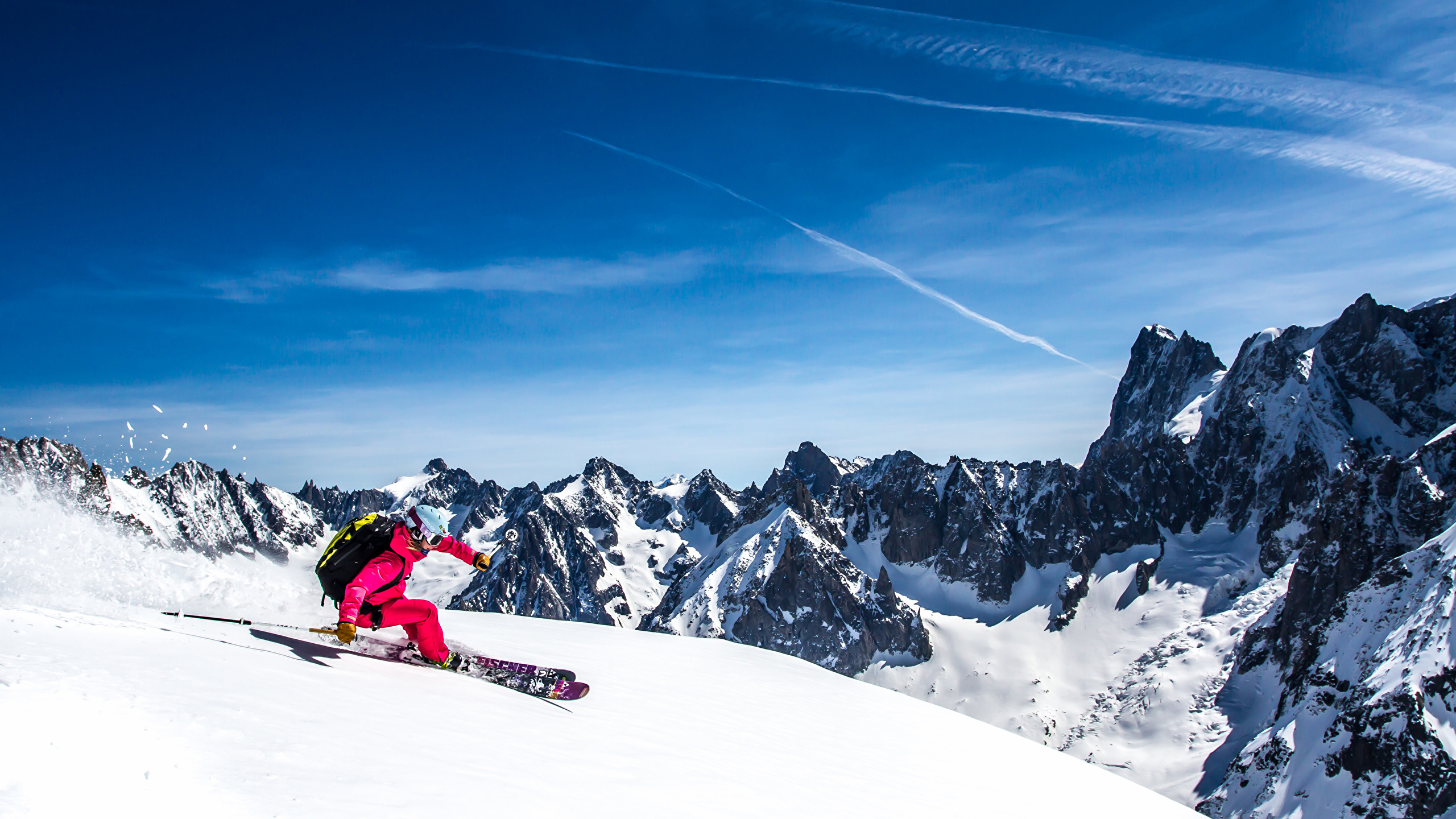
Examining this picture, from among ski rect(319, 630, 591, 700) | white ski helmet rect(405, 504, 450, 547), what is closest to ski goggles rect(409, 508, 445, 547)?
white ski helmet rect(405, 504, 450, 547)

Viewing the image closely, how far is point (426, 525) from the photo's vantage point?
1113 cm

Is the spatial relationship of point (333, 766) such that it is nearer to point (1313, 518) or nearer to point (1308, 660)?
point (1308, 660)

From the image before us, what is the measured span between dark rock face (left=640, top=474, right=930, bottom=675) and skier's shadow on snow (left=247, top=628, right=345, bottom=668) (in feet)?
487

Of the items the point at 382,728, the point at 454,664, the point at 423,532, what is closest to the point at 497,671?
the point at 454,664

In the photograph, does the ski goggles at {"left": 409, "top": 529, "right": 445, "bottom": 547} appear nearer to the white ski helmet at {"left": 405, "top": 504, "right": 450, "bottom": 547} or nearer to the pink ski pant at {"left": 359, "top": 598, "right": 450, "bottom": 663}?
the white ski helmet at {"left": 405, "top": 504, "right": 450, "bottom": 547}

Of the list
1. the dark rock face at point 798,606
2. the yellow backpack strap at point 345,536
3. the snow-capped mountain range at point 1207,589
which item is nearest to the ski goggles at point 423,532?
the yellow backpack strap at point 345,536

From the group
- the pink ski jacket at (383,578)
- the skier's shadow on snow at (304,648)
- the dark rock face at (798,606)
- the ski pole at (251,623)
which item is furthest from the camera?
the dark rock face at (798,606)

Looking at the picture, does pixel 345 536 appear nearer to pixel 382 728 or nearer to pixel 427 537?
pixel 427 537

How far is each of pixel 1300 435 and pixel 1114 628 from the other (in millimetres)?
62621

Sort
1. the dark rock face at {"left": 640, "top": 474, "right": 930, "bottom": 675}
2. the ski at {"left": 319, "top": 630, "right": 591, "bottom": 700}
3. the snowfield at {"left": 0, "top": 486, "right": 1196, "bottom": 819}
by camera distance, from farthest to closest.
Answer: the dark rock face at {"left": 640, "top": 474, "right": 930, "bottom": 675}, the ski at {"left": 319, "top": 630, "right": 591, "bottom": 700}, the snowfield at {"left": 0, "top": 486, "right": 1196, "bottom": 819}

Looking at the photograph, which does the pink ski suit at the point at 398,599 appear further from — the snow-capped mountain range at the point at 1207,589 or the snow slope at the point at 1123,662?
the snow slope at the point at 1123,662

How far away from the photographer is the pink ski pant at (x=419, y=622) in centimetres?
1048

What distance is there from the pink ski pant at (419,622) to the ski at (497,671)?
6.4 inches

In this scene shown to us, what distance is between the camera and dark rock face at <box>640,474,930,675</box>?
159 metres
